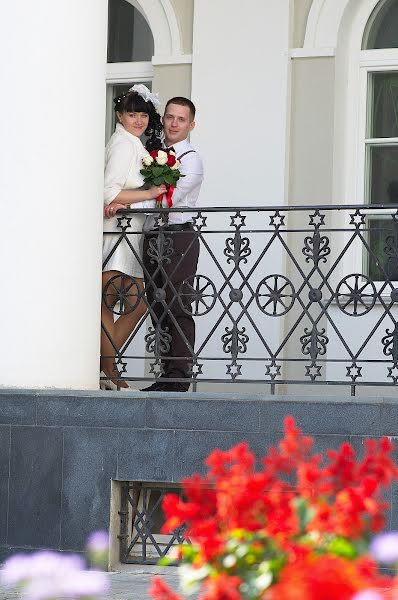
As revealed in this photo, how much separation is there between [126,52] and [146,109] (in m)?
3.05

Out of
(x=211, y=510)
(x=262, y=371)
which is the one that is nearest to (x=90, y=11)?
(x=262, y=371)

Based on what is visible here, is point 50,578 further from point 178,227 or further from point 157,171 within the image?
point 178,227

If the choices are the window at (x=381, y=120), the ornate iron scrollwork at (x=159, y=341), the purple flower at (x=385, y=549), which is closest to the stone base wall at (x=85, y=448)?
the ornate iron scrollwork at (x=159, y=341)

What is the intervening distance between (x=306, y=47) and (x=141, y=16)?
166 centimetres

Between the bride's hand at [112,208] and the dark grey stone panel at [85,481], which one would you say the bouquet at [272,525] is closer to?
the dark grey stone panel at [85,481]

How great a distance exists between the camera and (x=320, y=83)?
34.1 feet

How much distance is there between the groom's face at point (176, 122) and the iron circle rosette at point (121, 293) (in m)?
0.93

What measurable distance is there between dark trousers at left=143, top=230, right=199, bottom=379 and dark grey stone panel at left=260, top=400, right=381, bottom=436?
0.86 metres

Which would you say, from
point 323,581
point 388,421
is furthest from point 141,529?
point 323,581

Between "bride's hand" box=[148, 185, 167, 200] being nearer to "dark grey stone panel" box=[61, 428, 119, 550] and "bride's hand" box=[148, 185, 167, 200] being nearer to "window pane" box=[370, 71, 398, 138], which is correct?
"dark grey stone panel" box=[61, 428, 119, 550]

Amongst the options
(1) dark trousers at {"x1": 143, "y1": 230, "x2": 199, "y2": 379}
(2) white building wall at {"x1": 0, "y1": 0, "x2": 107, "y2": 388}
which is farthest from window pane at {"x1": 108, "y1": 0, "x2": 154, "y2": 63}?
(2) white building wall at {"x1": 0, "y1": 0, "x2": 107, "y2": 388}

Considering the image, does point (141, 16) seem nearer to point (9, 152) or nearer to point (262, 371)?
point (262, 371)

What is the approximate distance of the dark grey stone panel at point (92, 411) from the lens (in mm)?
7812

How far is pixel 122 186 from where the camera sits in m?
8.51
